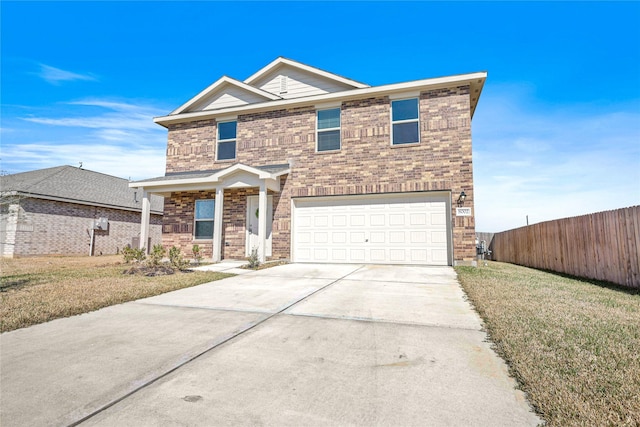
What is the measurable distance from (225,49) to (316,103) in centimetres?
416

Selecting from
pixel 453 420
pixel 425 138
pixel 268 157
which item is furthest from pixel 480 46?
pixel 453 420

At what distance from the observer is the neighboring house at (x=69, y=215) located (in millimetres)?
13875

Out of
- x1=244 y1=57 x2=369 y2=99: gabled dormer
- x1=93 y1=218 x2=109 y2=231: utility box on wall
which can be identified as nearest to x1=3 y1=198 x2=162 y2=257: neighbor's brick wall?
x1=93 y1=218 x2=109 y2=231: utility box on wall

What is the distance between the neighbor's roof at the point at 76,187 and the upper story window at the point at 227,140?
29.7 feet

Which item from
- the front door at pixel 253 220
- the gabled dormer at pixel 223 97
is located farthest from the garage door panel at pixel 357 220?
the gabled dormer at pixel 223 97

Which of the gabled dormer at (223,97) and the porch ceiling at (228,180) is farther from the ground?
the gabled dormer at (223,97)

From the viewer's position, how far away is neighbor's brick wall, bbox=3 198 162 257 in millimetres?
13789

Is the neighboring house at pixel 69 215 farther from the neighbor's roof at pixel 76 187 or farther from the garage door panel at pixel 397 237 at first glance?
the garage door panel at pixel 397 237

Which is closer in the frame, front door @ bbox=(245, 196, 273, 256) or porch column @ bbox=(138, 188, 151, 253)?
porch column @ bbox=(138, 188, 151, 253)

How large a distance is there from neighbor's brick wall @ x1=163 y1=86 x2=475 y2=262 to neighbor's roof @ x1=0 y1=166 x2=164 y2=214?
22.5 ft

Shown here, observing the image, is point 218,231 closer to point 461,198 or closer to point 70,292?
point 70,292

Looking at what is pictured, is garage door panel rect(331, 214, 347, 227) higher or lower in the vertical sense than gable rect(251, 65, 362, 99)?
lower

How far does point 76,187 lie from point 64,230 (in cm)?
269

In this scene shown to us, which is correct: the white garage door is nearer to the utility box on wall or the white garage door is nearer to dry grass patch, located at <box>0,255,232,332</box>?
dry grass patch, located at <box>0,255,232,332</box>
